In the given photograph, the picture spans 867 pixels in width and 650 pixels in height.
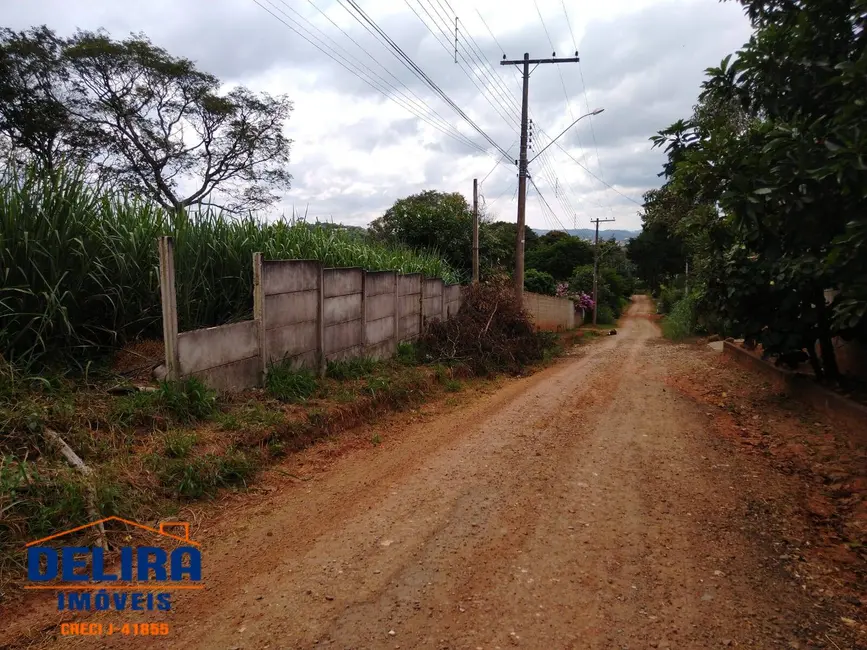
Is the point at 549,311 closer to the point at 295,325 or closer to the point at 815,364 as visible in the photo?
the point at 815,364

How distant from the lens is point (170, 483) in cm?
431

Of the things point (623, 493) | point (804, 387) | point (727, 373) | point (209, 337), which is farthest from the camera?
point (727, 373)

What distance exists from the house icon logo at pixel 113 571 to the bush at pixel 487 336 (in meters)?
7.30

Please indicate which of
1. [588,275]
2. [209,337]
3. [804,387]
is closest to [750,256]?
[804,387]

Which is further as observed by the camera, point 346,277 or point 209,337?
point 346,277

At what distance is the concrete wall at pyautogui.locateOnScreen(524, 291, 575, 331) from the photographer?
2152 centimetres

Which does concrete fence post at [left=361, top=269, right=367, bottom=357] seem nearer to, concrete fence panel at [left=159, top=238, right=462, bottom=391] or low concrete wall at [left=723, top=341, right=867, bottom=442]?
concrete fence panel at [left=159, top=238, right=462, bottom=391]

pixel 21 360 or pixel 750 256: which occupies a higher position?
pixel 750 256

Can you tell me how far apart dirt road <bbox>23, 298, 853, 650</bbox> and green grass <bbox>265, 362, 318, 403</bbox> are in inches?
46.7

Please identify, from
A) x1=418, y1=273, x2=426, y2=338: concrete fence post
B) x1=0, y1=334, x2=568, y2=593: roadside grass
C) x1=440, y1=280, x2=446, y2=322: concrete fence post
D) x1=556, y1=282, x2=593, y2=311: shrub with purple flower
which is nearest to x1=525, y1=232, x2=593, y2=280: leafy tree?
x1=556, y1=282, x2=593, y2=311: shrub with purple flower

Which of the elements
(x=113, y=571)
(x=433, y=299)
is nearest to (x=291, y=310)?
(x=113, y=571)

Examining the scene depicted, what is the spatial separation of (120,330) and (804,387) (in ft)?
28.7

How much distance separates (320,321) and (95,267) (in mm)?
2706

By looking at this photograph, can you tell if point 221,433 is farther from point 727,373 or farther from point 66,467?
point 727,373
